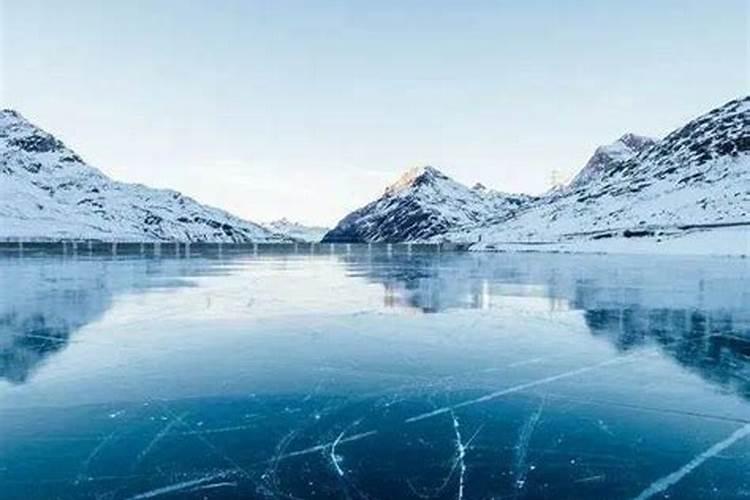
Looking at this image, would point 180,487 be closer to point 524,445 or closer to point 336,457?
point 336,457

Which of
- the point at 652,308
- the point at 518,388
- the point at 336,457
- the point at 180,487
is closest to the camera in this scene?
the point at 180,487

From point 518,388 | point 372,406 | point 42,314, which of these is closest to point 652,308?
point 518,388

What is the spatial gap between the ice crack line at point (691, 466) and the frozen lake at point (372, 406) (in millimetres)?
24

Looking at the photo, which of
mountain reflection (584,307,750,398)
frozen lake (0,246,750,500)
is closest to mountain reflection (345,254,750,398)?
mountain reflection (584,307,750,398)

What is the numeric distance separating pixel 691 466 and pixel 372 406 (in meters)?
3.22

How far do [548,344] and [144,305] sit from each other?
34.1 feet

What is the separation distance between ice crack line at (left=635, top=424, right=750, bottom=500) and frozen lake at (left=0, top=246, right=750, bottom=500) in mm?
24

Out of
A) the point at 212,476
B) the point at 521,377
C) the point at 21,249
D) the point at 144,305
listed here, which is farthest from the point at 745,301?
the point at 21,249

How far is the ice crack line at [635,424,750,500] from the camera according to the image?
4.86 meters

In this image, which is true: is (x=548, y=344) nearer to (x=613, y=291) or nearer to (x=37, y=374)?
(x=37, y=374)

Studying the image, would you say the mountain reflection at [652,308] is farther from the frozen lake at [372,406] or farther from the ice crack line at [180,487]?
the ice crack line at [180,487]

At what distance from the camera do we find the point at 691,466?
5.36 metres

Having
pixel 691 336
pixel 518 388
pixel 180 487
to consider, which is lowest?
pixel 180 487

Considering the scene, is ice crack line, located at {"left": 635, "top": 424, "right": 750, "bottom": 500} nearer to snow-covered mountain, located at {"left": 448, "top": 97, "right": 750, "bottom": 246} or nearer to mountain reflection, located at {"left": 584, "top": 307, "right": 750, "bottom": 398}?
mountain reflection, located at {"left": 584, "top": 307, "right": 750, "bottom": 398}
